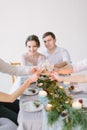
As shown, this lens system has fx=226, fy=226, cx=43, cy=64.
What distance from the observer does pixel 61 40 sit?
168 inches

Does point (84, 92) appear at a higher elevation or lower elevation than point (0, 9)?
lower

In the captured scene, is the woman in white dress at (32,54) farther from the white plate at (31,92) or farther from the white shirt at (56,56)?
the white plate at (31,92)

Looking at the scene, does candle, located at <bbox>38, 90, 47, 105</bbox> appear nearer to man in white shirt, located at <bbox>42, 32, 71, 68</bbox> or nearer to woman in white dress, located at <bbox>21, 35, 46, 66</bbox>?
woman in white dress, located at <bbox>21, 35, 46, 66</bbox>

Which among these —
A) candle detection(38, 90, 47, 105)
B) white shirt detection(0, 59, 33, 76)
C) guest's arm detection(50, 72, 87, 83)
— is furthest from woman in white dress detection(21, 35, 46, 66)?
candle detection(38, 90, 47, 105)

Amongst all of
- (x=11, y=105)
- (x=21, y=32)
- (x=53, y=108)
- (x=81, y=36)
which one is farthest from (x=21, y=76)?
(x=81, y=36)

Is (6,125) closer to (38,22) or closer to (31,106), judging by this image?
(31,106)

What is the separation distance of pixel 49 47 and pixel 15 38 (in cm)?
122

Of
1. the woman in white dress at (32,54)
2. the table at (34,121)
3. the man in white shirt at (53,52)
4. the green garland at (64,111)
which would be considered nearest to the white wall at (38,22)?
the man in white shirt at (53,52)

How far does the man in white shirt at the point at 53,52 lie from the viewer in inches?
125

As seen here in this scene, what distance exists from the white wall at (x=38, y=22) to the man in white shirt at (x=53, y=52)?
981mm

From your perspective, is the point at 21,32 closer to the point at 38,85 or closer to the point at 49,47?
the point at 49,47

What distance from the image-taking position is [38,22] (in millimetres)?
4199

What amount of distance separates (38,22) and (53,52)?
1.10 m

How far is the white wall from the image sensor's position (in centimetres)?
414
